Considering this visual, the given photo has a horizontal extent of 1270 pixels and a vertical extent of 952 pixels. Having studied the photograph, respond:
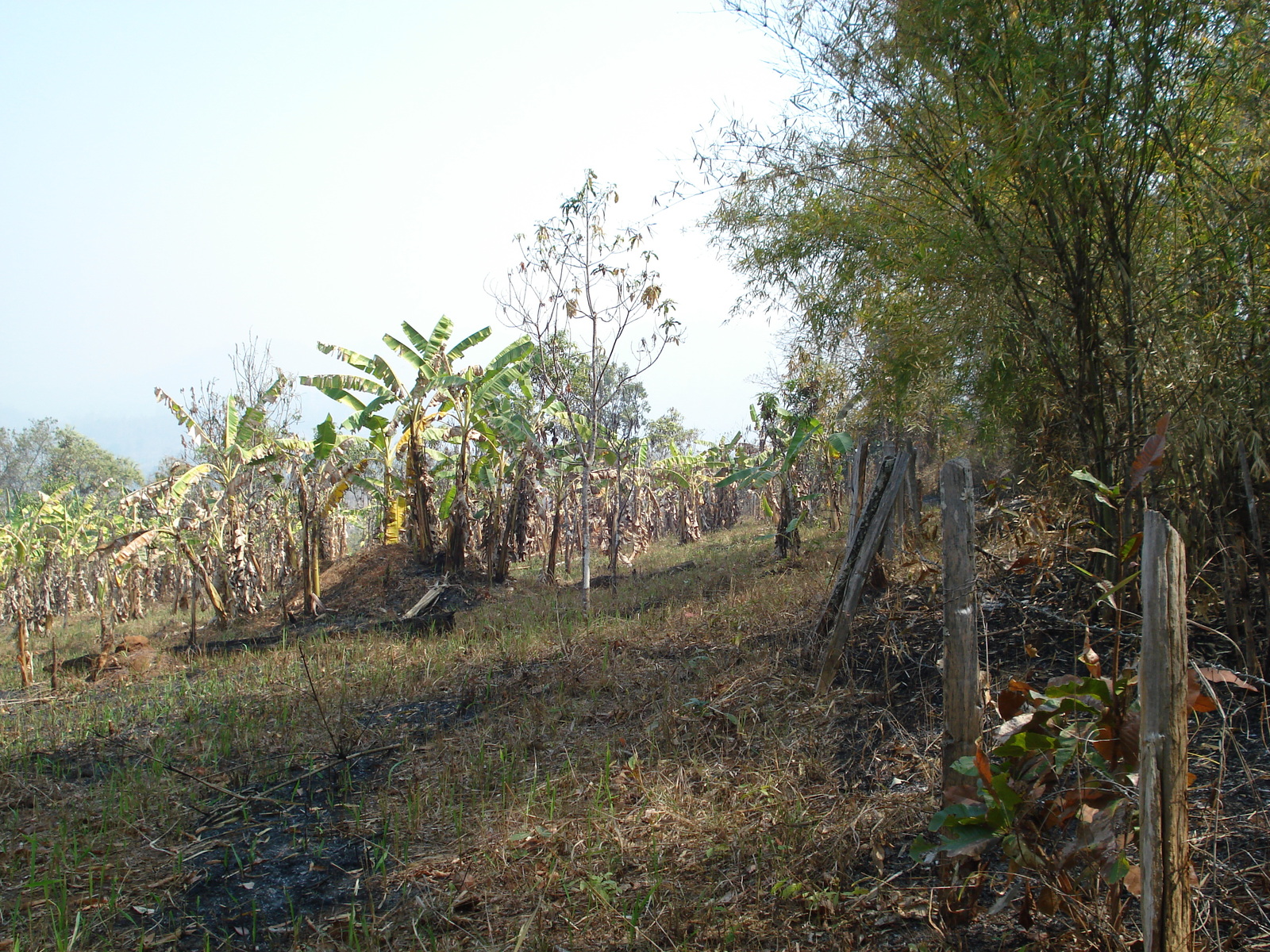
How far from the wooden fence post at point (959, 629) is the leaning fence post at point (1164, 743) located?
914 mm

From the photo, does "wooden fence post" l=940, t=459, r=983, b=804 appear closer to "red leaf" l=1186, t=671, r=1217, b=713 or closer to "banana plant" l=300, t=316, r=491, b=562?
"red leaf" l=1186, t=671, r=1217, b=713

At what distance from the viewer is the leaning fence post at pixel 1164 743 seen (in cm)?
185

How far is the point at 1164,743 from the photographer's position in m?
1.85

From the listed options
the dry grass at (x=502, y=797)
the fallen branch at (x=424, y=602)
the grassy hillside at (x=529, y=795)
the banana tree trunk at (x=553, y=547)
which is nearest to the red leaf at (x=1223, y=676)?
the grassy hillside at (x=529, y=795)

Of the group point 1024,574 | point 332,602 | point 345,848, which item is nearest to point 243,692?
point 345,848

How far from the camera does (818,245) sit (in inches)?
250

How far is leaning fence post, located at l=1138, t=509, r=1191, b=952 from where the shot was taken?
73.0 inches

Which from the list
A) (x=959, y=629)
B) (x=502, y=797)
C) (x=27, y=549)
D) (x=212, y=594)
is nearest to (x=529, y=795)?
(x=502, y=797)

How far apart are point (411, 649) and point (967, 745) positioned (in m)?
6.36

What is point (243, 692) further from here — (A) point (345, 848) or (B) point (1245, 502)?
(B) point (1245, 502)

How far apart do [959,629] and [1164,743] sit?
1085 mm

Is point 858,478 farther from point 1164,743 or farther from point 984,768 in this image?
point 1164,743

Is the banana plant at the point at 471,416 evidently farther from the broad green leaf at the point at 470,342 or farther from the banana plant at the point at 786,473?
the banana plant at the point at 786,473

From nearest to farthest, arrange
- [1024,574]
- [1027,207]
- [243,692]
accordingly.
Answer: [1027,207] → [1024,574] → [243,692]
